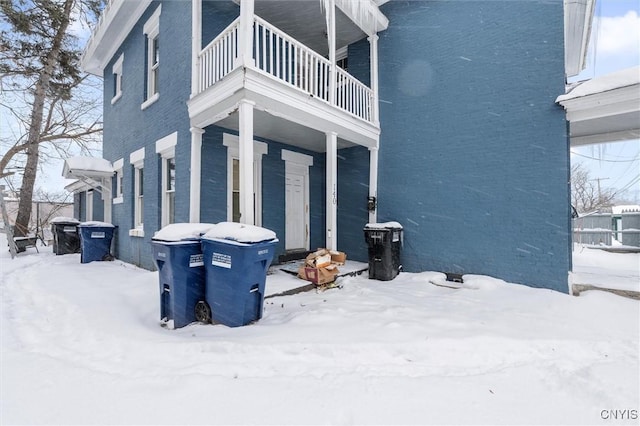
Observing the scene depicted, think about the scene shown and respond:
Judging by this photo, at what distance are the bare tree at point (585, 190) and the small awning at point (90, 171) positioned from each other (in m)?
33.1

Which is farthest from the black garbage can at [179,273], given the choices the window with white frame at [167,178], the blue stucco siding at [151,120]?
the window with white frame at [167,178]

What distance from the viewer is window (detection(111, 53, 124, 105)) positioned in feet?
28.0

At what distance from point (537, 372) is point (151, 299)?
4487 mm

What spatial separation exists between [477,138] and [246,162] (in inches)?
167

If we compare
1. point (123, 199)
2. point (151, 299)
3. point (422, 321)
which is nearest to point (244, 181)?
point (151, 299)

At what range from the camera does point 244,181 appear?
400 centimetres

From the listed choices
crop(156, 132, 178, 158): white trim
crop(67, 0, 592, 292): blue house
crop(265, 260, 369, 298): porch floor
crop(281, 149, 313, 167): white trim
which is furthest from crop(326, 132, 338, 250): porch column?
crop(156, 132, 178, 158): white trim

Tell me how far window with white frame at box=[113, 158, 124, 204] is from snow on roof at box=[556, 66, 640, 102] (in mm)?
10208

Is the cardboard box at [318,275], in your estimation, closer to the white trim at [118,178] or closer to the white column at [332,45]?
the white column at [332,45]

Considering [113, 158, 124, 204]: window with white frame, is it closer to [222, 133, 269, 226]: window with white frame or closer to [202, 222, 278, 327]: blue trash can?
[222, 133, 269, 226]: window with white frame

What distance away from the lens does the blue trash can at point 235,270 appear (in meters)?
3.06

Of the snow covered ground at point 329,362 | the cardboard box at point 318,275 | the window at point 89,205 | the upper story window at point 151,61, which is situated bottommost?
the snow covered ground at point 329,362

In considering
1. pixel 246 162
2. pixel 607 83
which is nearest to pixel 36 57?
pixel 246 162

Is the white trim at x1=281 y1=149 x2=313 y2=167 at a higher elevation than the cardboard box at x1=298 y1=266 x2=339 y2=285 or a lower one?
higher
